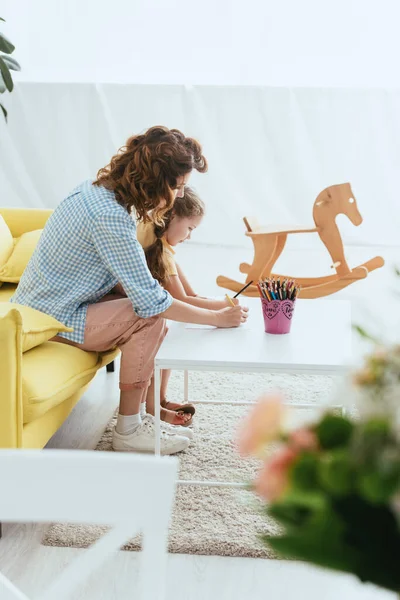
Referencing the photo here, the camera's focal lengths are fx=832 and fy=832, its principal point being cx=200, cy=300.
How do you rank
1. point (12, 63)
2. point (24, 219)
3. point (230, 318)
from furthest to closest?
1. point (12, 63)
2. point (24, 219)
3. point (230, 318)

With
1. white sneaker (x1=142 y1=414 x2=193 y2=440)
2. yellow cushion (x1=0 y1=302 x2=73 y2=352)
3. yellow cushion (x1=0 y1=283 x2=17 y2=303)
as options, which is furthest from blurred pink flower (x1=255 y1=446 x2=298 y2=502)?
yellow cushion (x1=0 y1=283 x2=17 y2=303)

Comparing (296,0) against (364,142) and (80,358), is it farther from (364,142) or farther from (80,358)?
(80,358)

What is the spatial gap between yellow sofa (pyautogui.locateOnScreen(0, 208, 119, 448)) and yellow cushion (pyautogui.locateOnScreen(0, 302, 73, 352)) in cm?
4

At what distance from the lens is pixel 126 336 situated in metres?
2.44

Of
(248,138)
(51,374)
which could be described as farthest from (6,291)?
(248,138)

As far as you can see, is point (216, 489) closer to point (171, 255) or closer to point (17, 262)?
point (171, 255)

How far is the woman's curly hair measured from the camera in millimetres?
2371

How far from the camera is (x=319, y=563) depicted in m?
0.43

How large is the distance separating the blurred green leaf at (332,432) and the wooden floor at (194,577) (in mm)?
1427

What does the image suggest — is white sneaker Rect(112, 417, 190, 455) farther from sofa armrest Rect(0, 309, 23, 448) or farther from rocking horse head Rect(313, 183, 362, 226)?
→ rocking horse head Rect(313, 183, 362, 226)

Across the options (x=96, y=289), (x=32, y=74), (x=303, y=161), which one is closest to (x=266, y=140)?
(x=303, y=161)

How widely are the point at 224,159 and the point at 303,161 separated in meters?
0.56

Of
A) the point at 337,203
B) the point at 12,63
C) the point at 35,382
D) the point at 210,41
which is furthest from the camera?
the point at 210,41

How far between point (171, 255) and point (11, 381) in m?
0.97
